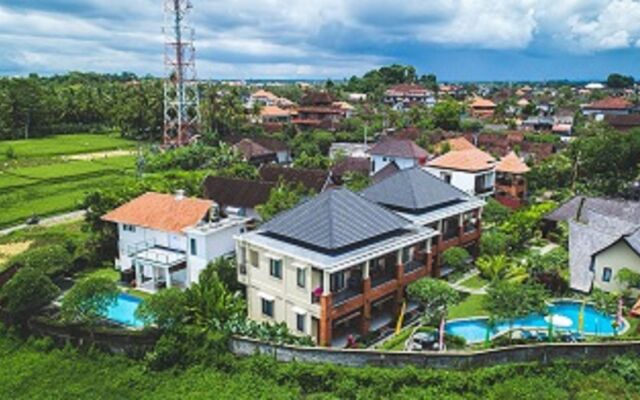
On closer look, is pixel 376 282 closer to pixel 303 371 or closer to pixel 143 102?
pixel 303 371

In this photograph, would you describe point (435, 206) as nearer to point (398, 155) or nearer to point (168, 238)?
point (168, 238)

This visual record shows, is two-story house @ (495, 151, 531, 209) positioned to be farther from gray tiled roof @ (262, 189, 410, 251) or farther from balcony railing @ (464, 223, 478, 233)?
gray tiled roof @ (262, 189, 410, 251)

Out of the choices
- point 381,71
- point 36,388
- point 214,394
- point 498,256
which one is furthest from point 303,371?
point 381,71

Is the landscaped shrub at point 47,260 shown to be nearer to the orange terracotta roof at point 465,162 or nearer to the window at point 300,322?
the window at point 300,322

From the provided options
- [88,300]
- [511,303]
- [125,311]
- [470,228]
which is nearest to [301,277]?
[511,303]

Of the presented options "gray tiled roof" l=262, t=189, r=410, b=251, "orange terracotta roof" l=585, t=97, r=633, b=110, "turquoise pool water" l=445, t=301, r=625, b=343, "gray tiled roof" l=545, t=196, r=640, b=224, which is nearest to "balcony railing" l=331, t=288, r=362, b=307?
"gray tiled roof" l=262, t=189, r=410, b=251

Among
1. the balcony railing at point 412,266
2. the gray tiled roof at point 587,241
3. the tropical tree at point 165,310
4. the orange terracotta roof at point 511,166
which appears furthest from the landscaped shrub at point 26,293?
the orange terracotta roof at point 511,166
